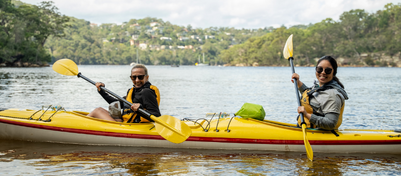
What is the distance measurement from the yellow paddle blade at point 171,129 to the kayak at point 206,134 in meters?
0.47

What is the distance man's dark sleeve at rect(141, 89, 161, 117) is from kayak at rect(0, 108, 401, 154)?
1.25ft

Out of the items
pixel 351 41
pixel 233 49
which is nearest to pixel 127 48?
pixel 233 49

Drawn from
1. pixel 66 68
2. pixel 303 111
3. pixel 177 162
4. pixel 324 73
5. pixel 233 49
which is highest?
pixel 233 49

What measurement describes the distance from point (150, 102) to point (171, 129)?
23.5 inches

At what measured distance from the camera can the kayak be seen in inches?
222

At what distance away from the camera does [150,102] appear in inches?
223

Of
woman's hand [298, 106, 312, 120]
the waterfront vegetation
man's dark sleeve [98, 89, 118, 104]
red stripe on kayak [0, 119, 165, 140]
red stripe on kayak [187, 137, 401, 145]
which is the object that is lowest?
red stripe on kayak [187, 137, 401, 145]

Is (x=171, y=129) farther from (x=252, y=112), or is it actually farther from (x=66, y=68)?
(x=66, y=68)

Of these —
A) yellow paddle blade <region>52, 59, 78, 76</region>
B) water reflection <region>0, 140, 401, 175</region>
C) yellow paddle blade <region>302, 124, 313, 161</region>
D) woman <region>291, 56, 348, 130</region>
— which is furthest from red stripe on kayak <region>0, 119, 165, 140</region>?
woman <region>291, 56, 348, 130</region>

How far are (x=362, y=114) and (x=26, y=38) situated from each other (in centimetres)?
5826

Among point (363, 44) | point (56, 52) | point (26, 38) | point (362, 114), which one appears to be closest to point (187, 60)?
point (56, 52)

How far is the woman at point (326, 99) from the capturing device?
504cm

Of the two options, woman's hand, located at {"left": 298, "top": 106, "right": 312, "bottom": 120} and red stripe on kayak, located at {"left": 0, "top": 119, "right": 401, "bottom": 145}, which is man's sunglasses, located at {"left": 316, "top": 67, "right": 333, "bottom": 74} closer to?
woman's hand, located at {"left": 298, "top": 106, "right": 312, "bottom": 120}

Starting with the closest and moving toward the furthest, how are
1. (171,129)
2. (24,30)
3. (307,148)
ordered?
(307,148) < (171,129) < (24,30)
